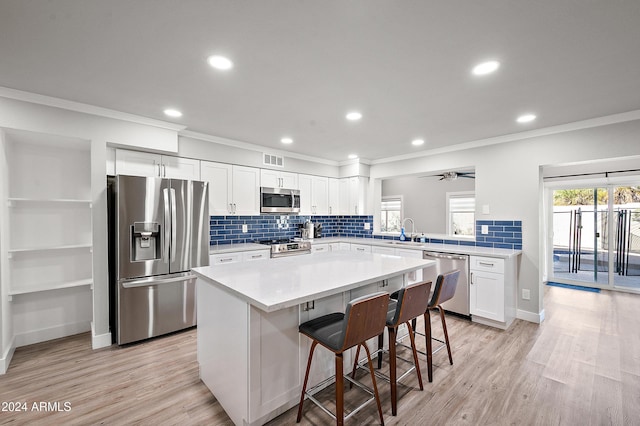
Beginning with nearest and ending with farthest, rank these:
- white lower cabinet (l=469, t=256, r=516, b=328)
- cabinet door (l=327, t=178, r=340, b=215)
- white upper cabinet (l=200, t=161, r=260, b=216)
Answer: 1. white lower cabinet (l=469, t=256, r=516, b=328)
2. white upper cabinet (l=200, t=161, r=260, b=216)
3. cabinet door (l=327, t=178, r=340, b=215)

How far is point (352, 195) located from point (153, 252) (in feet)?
11.6

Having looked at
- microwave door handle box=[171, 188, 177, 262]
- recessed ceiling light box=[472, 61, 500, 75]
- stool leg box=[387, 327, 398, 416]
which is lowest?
stool leg box=[387, 327, 398, 416]

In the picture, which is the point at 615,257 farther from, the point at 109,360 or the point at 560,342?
the point at 109,360

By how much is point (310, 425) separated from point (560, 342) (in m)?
2.87

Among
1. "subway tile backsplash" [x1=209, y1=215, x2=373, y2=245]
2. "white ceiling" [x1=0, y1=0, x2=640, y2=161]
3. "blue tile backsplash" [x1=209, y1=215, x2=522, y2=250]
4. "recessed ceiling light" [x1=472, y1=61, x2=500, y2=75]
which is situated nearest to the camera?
"white ceiling" [x1=0, y1=0, x2=640, y2=161]

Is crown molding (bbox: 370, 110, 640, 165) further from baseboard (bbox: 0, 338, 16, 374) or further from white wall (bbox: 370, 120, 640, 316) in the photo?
baseboard (bbox: 0, 338, 16, 374)

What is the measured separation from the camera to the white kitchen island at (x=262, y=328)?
1.70 meters

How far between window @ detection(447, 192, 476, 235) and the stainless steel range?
4.22 m

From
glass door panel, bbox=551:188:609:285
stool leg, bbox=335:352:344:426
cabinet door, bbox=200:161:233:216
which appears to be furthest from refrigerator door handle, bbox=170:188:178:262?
glass door panel, bbox=551:188:609:285

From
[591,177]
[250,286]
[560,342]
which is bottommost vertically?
[560,342]

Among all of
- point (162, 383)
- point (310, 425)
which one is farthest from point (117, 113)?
point (310, 425)

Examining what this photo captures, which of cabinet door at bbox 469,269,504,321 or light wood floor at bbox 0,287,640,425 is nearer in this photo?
light wood floor at bbox 0,287,640,425

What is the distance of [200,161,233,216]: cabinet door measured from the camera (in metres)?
3.86

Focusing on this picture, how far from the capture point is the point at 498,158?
386 cm
